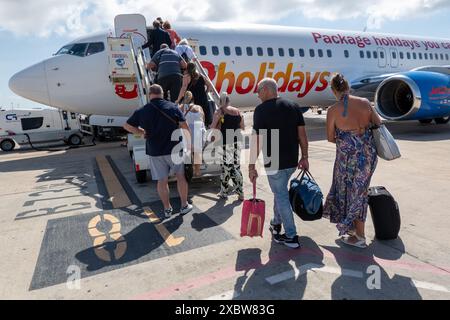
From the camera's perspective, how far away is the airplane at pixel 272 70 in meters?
9.58

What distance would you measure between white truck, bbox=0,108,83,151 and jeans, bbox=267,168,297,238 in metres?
14.0

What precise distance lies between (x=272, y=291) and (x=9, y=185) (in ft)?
21.7

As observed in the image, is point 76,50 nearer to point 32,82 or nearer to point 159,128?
point 32,82

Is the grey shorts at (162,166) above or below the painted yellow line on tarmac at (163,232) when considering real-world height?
above

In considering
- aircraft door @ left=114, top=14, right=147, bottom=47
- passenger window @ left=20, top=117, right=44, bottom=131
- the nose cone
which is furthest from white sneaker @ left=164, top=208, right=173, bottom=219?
passenger window @ left=20, top=117, right=44, bottom=131

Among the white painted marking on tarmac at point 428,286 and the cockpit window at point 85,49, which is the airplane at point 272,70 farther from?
the white painted marking on tarmac at point 428,286

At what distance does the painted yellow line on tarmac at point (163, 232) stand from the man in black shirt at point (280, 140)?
1.17 m

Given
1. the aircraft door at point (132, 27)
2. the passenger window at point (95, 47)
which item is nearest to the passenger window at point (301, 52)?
the aircraft door at point (132, 27)

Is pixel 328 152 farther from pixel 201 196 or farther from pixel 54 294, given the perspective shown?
pixel 54 294

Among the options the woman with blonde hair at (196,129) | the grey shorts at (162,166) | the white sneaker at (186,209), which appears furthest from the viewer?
the woman with blonde hair at (196,129)

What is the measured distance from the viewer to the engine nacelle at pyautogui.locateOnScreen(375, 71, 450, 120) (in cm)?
1129

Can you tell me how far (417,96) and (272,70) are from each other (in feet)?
16.1

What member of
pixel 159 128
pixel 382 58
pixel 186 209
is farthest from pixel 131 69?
pixel 382 58
